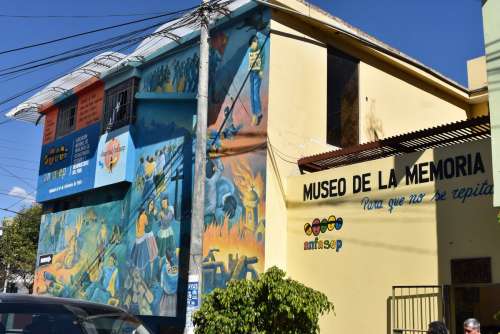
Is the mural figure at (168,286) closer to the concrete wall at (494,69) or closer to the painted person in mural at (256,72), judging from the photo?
the painted person in mural at (256,72)

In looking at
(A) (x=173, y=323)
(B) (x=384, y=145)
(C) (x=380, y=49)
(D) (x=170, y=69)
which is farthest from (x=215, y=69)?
(A) (x=173, y=323)

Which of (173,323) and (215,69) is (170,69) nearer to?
(215,69)

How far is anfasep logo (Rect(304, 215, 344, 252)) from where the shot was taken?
12773mm

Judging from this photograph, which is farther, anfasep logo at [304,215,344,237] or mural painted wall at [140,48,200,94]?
mural painted wall at [140,48,200,94]

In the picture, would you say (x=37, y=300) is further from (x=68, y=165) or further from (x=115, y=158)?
(x=68, y=165)

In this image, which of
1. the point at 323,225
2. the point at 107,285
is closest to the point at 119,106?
the point at 107,285

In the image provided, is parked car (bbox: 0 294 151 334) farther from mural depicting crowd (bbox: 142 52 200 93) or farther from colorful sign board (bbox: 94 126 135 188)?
colorful sign board (bbox: 94 126 135 188)

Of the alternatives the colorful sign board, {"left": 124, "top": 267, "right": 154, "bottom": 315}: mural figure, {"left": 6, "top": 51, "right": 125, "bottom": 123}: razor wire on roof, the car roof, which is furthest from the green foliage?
{"left": 6, "top": 51, "right": 125, "bottom": 123}: razor wire on roof

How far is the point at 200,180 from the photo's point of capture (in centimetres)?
1243

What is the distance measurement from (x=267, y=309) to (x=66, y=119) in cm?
1615

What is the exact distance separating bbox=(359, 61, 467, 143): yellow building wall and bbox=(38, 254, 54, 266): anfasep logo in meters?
13.8

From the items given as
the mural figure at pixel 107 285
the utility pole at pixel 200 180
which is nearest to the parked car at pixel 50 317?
the utility pole at pixel 200 180

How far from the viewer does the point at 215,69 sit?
638 inches

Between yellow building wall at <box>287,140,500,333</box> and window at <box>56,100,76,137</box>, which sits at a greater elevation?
window at <box>56,100,76,137</box>
